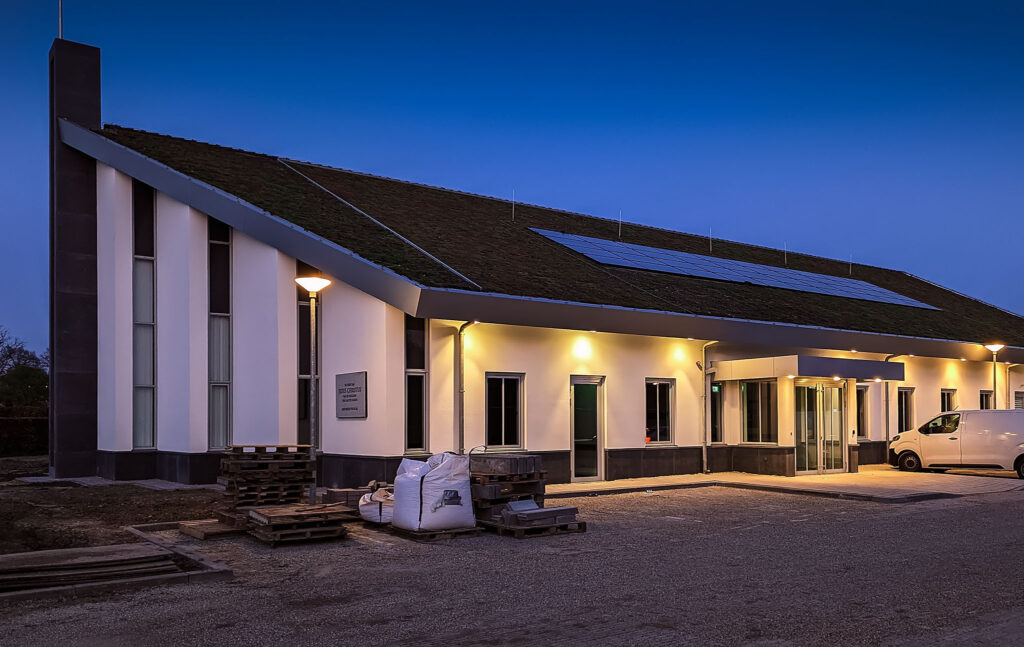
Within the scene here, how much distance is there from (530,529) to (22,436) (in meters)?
30.4

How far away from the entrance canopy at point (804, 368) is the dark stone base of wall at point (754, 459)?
1.89m

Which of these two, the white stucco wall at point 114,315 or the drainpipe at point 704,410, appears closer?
the white stucco wall at point 114,315

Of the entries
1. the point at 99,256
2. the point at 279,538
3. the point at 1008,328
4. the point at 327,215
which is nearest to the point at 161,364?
the point at 99,256

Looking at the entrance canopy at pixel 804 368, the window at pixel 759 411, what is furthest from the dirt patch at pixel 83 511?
the window at pixel 759 411

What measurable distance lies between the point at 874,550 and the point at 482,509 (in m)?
5.50

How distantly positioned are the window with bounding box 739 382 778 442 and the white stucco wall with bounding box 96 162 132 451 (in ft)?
50.1

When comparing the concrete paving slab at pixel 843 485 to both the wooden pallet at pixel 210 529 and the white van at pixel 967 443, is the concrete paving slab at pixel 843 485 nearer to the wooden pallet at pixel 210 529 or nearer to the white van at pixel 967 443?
the white van at pixel 967 443

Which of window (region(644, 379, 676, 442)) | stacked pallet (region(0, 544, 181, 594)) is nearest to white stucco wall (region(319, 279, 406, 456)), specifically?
stacked pallet (region(0, 544, 181, 594))

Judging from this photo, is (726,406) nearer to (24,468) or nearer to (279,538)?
(279,538)

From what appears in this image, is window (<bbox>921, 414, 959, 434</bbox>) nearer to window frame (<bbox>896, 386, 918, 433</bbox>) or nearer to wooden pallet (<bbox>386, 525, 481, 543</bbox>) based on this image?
window frame (<bbox>896, 386, 918, 433</bbox>)

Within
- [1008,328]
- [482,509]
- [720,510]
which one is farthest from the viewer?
[1008,328]

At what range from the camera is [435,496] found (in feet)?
41.7

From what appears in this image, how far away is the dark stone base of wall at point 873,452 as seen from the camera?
2598 centimetres

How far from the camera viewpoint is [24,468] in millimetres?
26672
